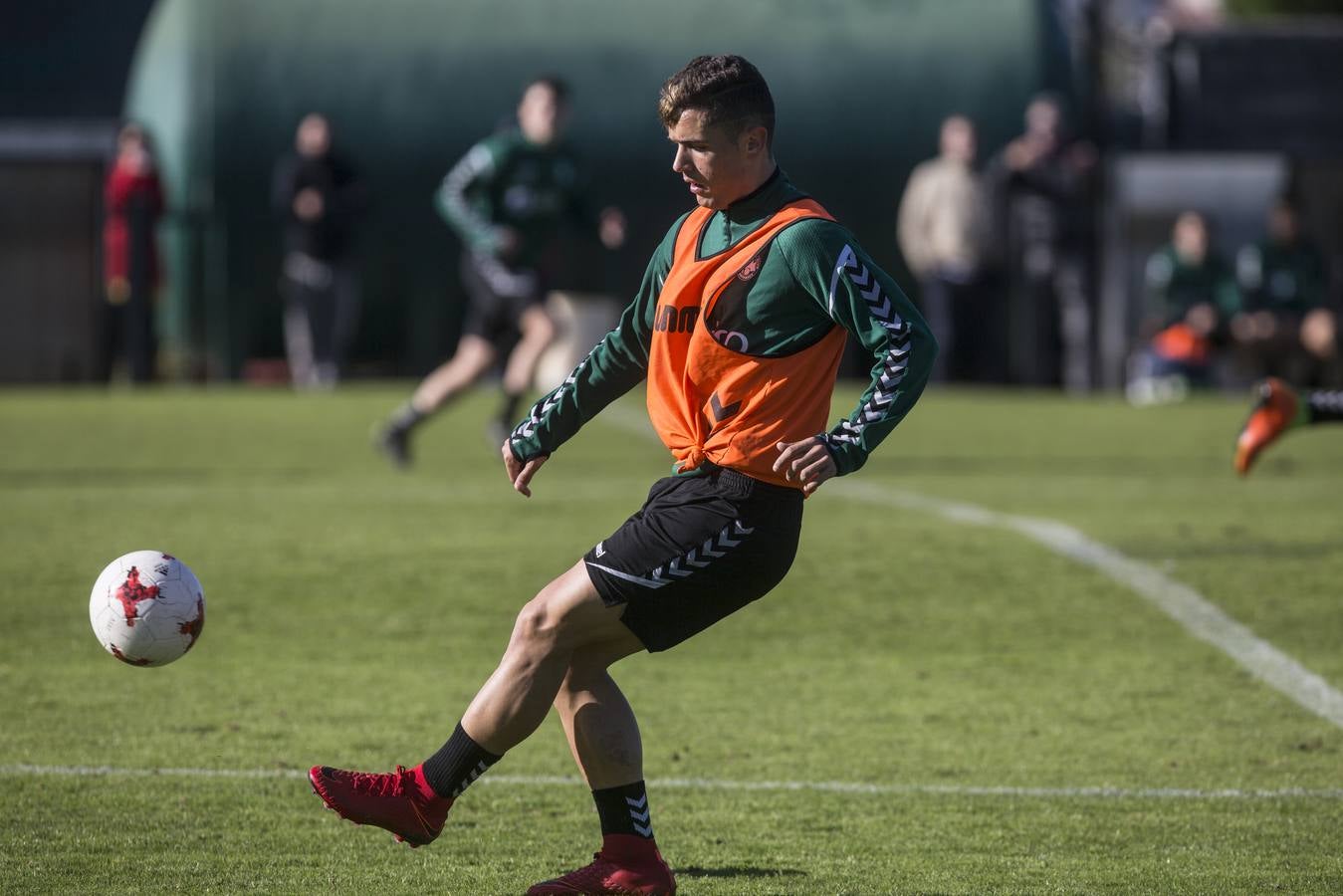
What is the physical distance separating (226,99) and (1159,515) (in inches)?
575

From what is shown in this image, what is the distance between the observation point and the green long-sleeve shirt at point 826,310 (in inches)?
190

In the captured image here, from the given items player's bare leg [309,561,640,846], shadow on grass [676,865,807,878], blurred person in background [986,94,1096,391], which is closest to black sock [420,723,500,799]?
player's bare leg [309,561,640,846]

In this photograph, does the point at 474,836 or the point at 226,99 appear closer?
the point at 474,836

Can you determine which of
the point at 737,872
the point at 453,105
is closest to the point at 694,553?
the point at 737,872

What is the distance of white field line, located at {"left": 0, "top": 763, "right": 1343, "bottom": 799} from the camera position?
6.05 m

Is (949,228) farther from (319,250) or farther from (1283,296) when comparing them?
(319,250)

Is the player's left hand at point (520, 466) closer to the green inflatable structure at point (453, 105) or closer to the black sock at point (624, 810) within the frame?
the black sock at point (624, 810)

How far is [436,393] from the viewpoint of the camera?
13.5 m

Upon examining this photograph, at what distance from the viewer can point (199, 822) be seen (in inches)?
221

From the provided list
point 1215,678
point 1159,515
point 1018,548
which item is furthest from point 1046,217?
point 1215,678

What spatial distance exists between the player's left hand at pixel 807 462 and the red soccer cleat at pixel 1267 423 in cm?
533

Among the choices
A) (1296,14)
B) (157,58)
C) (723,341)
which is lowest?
(1296,14)

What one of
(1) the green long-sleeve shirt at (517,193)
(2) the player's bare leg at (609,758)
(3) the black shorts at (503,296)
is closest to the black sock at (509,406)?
(3) the black shorts at (503,296)

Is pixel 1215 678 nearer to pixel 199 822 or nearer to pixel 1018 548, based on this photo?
pixel 1018 548
